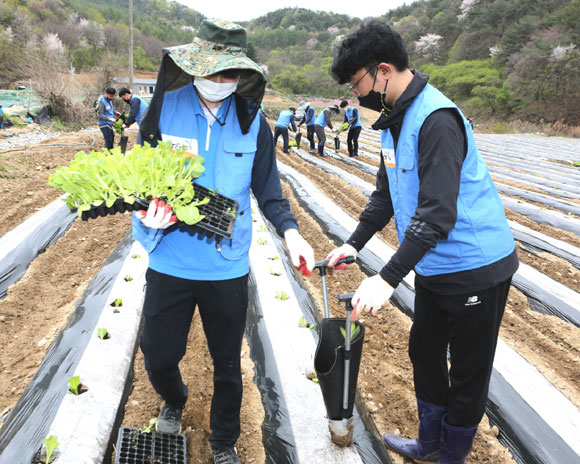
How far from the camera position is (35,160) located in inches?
319

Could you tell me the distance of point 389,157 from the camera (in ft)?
5.29

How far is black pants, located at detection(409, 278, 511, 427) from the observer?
1.49m

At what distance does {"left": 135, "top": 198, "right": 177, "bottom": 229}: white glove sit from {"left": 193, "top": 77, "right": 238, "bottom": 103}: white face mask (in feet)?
1.61

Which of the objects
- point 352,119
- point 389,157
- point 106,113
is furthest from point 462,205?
point 352,119

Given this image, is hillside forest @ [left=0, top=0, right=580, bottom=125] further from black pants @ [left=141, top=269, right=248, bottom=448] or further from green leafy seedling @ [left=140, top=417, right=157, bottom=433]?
green leafy seedling @ [left=140, top=417, right=157, bottom=433]

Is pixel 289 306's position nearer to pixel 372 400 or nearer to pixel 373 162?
pixel 372 400

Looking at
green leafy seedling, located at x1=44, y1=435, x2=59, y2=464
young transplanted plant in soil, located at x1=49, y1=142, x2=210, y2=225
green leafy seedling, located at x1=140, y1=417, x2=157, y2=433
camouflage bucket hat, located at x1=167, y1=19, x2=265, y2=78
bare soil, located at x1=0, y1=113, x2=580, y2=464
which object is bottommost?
bare soil, located at x1=0, y1=113, x2=580, y2=464

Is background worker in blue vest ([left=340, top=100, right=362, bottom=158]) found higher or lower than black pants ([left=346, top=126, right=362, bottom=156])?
higher

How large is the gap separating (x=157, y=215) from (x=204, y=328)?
585 millimetres

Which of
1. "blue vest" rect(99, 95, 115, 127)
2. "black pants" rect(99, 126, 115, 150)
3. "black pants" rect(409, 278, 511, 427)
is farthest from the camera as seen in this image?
"black pants" rect(99, 126, 115, 150)

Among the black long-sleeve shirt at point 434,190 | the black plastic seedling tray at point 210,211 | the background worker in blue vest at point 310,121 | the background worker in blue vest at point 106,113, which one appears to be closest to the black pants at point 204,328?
the black plastic seedling tray at point 210,211

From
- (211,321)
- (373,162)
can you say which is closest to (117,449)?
(211,321)

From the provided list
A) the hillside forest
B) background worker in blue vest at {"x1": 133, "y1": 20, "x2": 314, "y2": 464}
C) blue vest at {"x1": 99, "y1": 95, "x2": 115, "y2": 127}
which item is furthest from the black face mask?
blue vest at {"x1": 99, "y1": 95, "x2": 115, "y2": 127}

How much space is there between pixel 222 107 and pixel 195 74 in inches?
7.5
